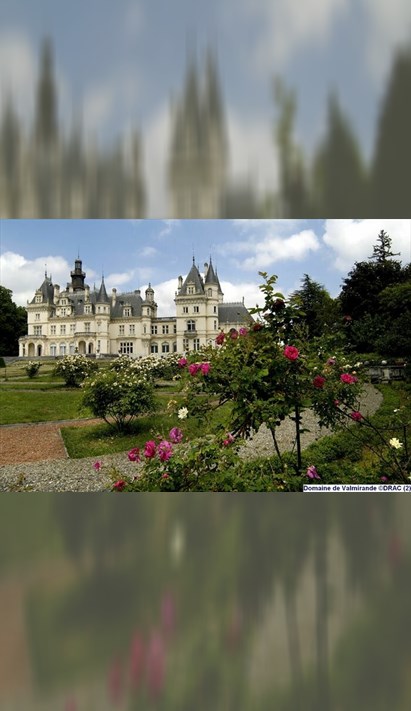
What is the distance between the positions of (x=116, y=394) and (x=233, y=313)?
4.65 feet

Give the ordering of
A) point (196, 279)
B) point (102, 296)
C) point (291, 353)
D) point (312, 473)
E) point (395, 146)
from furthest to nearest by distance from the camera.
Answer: point (102, 296) < point (196, 279) < point (312, 473) < point (291, 353) < point (395, 146)

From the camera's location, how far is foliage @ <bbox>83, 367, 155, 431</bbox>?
375 centimetres

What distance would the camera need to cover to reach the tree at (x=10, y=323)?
3711 mm

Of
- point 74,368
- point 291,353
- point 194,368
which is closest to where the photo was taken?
point 291,353

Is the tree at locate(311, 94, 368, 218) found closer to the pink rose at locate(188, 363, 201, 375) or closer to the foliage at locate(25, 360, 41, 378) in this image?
the pink rose at locate(188, 363, 201, 375)

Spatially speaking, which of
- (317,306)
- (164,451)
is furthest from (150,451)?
(317,306)

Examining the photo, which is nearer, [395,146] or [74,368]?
[395,146]

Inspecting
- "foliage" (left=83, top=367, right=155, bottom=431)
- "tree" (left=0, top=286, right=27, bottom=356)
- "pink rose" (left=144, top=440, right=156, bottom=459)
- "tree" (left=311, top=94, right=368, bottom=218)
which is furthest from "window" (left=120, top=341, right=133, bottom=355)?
"tree" (left=311, top=94, right=368, bottom=218)

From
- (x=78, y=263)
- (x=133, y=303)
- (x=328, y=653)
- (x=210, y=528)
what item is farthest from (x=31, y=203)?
(x=328, y=653)

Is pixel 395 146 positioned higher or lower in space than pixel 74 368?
higher

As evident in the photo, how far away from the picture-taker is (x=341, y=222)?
2.76 metres

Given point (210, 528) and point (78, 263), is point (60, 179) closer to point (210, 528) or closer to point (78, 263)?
point (78, 263)

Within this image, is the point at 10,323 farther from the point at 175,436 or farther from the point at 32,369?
the point at 175,436

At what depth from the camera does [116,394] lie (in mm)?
3822
